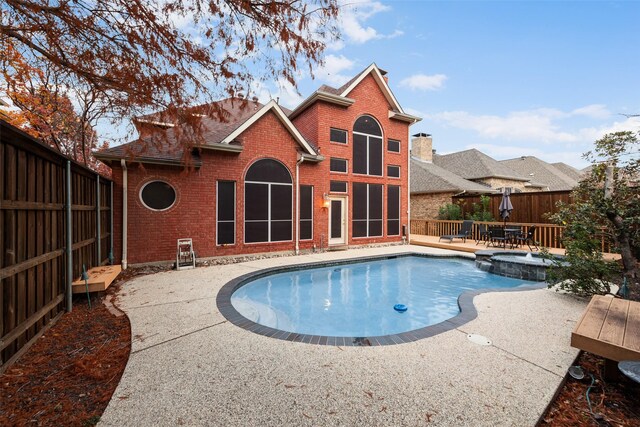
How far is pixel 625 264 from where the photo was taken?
4.39m

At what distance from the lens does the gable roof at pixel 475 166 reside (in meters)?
20.6

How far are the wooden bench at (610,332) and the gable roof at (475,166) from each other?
19880 mm

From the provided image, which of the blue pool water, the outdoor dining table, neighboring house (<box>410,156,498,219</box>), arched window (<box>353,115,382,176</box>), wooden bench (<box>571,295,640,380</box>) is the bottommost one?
the blue pool water

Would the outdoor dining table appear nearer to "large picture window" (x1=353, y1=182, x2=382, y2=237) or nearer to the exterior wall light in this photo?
"large picture window" (x1=353, y1=182, x2=382, y2=237)

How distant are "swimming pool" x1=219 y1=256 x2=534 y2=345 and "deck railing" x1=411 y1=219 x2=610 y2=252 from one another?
3936mm

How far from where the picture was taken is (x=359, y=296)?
6.43 metres

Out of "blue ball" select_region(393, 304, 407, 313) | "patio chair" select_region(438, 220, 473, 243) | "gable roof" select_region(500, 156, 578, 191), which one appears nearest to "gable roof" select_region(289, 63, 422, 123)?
"patio chair" select_region(438, 220, 473, 243)

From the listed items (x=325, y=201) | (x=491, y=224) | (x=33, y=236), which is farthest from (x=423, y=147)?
(x=33, y=236)

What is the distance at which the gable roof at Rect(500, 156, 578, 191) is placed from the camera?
79.0 feet

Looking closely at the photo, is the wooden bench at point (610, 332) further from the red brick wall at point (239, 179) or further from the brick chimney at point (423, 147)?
the brick chimney at point (423, 147)

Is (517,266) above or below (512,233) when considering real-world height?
below

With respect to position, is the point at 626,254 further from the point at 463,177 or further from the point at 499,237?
the point at 463,177

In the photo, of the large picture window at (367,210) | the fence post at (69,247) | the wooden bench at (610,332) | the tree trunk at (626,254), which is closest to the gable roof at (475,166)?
the large picture window at (367,210)

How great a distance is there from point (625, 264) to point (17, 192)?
8593mm
